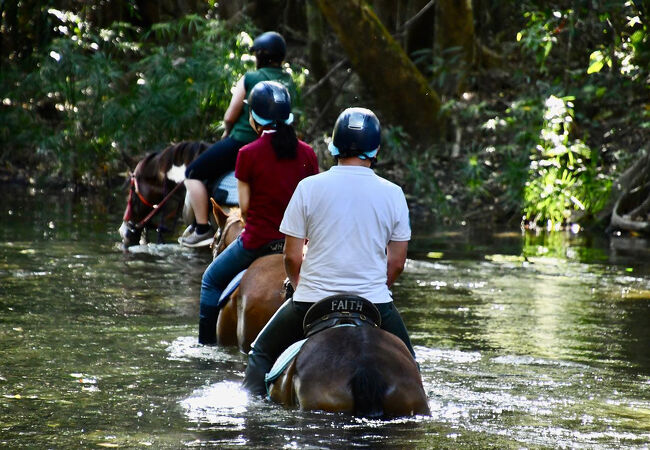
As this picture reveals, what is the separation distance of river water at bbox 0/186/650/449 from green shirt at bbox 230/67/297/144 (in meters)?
1.79

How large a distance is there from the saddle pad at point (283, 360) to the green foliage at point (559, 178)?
47.8 feet

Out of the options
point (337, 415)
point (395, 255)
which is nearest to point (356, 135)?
point (395, 255)

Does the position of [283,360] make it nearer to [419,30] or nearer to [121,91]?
[121,91]

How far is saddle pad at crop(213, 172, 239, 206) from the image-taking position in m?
11.3

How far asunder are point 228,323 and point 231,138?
3228 mm

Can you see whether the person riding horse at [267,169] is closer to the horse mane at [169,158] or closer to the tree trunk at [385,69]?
the horse mane at [169,158]

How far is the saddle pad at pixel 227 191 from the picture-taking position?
11328 millimetres

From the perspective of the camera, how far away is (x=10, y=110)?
86.6ft

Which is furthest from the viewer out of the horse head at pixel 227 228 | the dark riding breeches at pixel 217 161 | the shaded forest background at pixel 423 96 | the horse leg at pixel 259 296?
the shaded forest background at pixel 423 96

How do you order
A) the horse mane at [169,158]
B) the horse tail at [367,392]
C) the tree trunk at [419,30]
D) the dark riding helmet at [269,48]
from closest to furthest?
the horse tail at [367,392] → the dark riding helmet at [269,48] → the horse mane at [169,158] → the tree trunk at [419,30]

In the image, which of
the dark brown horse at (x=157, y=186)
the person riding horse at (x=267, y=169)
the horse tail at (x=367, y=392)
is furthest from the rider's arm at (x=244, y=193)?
the dark brown horse at (x=157, y=186)

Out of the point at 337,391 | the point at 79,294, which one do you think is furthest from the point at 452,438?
the point at 79,294

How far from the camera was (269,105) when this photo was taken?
8.30m

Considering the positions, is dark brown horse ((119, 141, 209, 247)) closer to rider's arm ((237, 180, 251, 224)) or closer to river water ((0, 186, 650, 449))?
river water ((0, 186, 650, 449))
